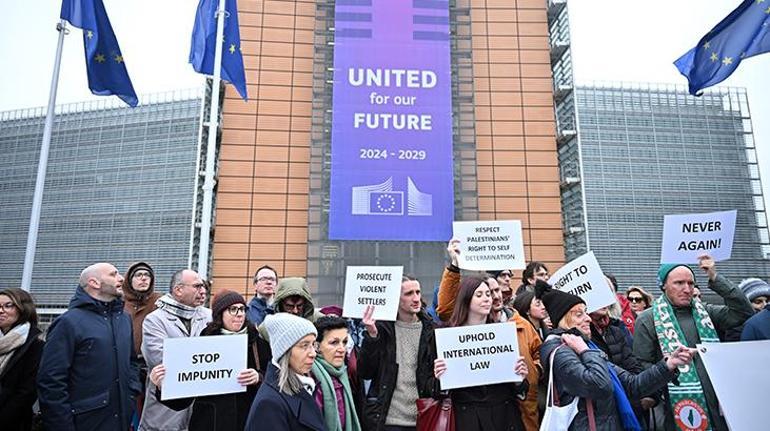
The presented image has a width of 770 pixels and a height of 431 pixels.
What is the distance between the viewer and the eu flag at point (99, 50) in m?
7.31

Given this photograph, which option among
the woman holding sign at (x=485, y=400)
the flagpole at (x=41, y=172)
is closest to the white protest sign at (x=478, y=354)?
the woman holding sign at (x=485, y=400)

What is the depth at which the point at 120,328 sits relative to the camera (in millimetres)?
3852

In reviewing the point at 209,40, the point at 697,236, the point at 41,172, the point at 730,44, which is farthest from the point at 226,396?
the point at 209,40

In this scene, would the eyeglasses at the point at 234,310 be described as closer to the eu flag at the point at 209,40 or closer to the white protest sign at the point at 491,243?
the white protest sign at the point at 491,243

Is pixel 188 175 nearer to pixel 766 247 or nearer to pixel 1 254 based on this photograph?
pixel 1 254

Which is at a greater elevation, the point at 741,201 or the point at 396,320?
the point at 741,201

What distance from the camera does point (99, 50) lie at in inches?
297

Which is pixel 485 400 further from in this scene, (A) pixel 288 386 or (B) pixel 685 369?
(B) pixel 685 369

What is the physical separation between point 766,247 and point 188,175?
30.7 metres

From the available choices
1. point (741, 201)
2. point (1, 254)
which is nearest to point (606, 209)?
point (741, 201)

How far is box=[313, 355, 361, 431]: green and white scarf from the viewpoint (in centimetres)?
316

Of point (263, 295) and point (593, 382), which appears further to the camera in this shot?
point (263, 295)

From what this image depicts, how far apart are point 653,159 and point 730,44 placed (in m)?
27.4

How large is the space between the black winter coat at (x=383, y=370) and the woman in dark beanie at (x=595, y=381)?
79 centimetres
